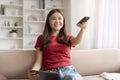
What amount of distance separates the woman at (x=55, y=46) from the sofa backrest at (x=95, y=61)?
40cm

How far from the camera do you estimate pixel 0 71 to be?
2.26 meters

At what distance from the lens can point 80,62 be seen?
2.49 metres

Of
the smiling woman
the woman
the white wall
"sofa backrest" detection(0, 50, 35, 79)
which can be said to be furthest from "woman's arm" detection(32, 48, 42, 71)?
the white wall

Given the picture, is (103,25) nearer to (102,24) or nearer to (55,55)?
(102,24)

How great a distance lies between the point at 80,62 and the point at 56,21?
68cm

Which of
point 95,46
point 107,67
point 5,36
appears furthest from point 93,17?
point 5,36

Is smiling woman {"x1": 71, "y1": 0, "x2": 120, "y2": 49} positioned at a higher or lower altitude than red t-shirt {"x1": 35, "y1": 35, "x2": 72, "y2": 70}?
higher

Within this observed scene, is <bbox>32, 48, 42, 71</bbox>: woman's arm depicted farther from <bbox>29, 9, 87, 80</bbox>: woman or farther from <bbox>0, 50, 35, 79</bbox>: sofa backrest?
<bbox>0, 50, 35, 79</bbox>: sofa backrest

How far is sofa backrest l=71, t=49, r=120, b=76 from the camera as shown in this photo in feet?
8.16

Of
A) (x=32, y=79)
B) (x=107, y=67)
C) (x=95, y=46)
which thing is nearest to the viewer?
(x=32, y=79)

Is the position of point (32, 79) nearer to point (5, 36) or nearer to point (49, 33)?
point (49, 33)

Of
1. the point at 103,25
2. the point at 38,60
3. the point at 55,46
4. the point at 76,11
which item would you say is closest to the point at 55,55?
the point at 55,46

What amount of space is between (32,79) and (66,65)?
38 cm

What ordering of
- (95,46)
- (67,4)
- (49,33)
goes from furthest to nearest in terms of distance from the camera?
(67,4) < (95,46) < (49,33)
